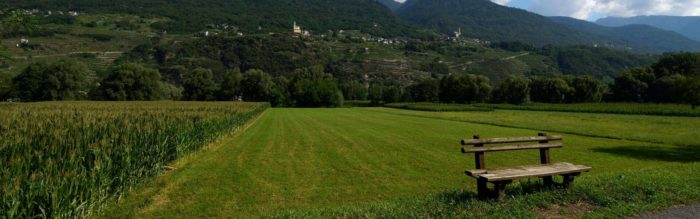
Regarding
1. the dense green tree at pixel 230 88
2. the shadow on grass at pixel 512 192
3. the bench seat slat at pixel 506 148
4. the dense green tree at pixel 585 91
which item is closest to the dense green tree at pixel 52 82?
the dense green tree at pixel 230 88

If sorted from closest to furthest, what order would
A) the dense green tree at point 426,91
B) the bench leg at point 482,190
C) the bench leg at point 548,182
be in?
1. the bench leg at point 482,190
2. the bench leg at point 548,182
3. the dense green tree at point 426,91

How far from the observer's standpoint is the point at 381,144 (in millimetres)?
24844

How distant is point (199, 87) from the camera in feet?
384

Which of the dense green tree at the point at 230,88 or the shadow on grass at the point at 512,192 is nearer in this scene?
the shadow on grass at the point at 512,192

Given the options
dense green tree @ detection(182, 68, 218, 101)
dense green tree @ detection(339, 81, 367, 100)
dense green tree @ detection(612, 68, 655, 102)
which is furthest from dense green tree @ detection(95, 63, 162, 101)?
dense green tree @ detection(612, 68, 655, 102)

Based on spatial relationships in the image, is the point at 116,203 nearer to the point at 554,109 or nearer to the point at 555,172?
the point at 555,172

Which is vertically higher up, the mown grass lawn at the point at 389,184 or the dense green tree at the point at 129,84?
the dense green tree at the point at 129,84

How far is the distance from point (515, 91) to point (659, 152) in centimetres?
9467

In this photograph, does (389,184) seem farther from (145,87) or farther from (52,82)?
(52,82)

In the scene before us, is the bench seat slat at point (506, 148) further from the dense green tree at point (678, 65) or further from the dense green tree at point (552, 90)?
the dense green tree at point (678, 65)

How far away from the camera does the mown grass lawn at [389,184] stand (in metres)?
8.96

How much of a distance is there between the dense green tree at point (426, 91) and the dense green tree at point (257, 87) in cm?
4748

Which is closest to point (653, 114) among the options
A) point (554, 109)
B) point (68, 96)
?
point (554, 109)

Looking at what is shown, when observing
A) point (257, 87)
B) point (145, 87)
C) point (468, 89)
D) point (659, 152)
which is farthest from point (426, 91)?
point (659, 152)
